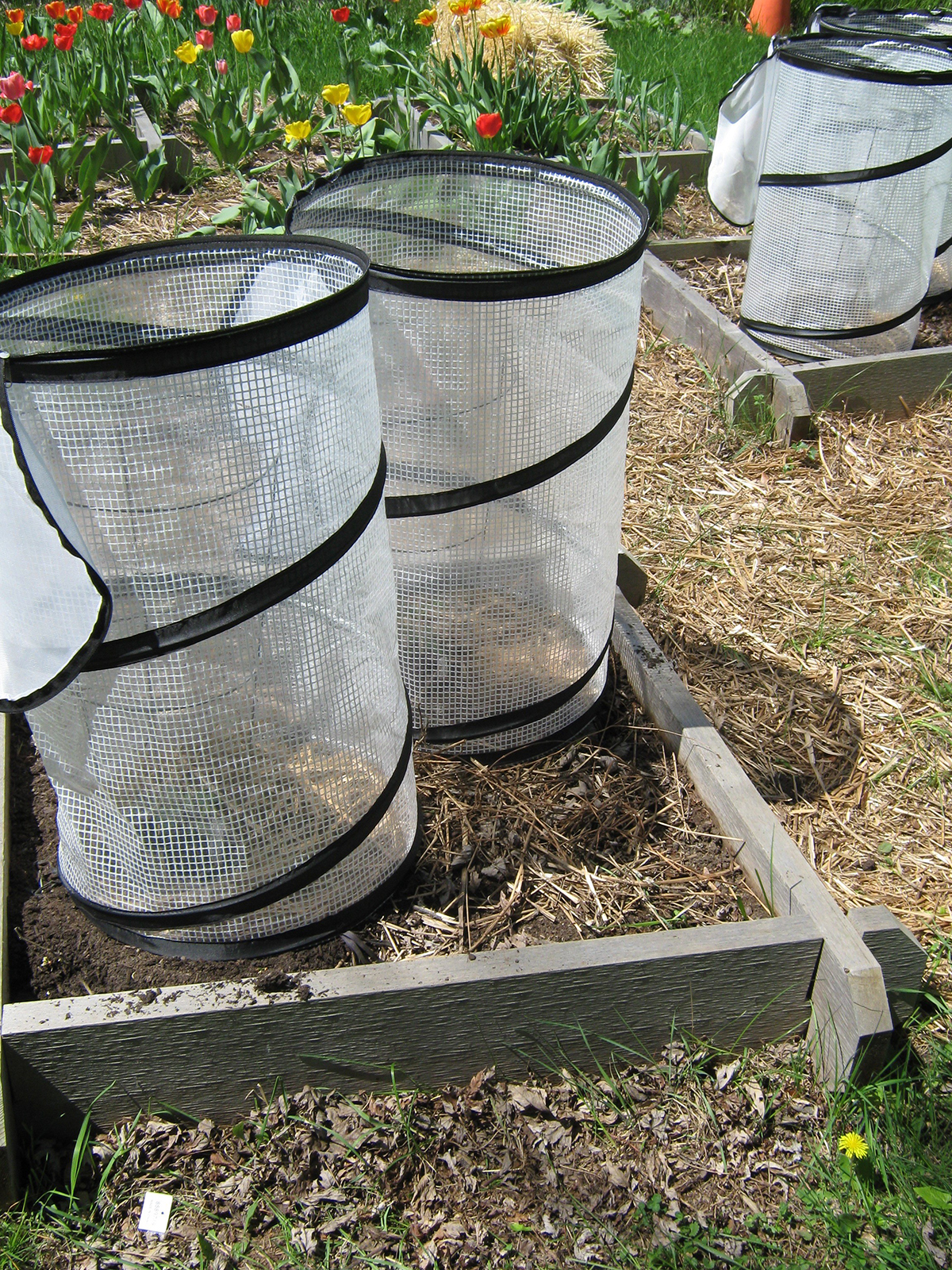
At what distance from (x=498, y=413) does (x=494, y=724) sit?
67 cm

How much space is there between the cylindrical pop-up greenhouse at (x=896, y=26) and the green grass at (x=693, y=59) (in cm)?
102

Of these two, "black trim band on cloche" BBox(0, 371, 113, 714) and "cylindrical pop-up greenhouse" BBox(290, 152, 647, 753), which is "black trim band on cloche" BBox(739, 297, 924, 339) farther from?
"black trim band on cloche" BBox(0, 371, 113, 714)

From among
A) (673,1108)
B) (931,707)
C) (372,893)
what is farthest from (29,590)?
(931,707)

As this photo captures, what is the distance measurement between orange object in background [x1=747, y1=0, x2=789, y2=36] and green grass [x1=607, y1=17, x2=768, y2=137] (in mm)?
269

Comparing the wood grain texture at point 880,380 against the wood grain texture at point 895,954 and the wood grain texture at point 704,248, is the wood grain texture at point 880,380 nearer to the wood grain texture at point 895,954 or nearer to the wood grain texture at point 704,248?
the wood grain texture at point 704,248

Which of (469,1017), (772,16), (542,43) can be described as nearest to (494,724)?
(469,1017)

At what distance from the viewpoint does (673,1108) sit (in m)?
1.70

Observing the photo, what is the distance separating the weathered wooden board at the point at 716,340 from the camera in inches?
141

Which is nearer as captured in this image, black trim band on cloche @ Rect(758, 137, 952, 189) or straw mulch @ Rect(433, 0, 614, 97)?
black trim band on cloche @ Rect(758, 137, 952, 189)

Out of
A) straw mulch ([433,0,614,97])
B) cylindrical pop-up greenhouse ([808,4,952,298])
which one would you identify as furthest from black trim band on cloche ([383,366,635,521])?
straw mulch ([433,0,614,97])

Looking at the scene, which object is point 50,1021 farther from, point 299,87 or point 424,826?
point 299,87

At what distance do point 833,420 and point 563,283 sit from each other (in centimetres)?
228

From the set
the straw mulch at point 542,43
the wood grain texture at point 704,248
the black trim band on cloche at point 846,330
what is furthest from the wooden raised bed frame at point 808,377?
the straw mulch at point 542,43

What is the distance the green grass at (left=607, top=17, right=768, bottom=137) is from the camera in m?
6.08
